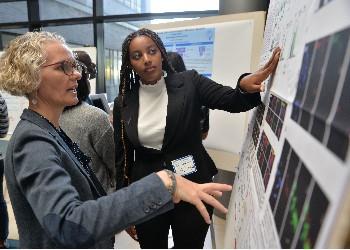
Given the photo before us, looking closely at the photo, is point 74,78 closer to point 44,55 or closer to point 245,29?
point 44,55

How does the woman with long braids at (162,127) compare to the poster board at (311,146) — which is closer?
the poster board at (311,146)

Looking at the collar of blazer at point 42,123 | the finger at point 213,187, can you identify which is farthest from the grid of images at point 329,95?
the collar of blazer at point 42,123

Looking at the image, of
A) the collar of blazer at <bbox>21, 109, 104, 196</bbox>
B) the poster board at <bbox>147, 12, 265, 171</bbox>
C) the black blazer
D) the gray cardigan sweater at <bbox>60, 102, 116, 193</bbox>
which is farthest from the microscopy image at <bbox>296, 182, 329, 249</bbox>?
the poster board at <bbox>147, 12, 265, 171</bbox>

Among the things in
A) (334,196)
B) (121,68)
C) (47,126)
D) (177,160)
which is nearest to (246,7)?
(121,68)

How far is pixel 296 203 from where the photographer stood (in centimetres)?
38

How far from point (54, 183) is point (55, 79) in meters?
0.41

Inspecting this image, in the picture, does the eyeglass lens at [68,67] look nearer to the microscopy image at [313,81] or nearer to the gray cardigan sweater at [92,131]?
the gray cardigan sweater at [92,131]

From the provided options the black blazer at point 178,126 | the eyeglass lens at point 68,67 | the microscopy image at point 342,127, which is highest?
the microscopy image at point 342,127

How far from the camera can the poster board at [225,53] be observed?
186 centimetres

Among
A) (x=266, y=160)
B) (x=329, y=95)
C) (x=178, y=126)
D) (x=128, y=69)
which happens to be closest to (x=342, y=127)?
(x=329, y=95)

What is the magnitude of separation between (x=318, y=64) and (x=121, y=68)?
1249 millimetres

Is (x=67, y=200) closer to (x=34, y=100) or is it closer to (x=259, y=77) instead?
(x=34, y=100)

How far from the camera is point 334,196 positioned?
10.8 inches

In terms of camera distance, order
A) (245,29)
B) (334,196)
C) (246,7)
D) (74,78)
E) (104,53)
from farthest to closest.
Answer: (104,53) → (246,7) → (245,29) → (74,78) → (334,196)
